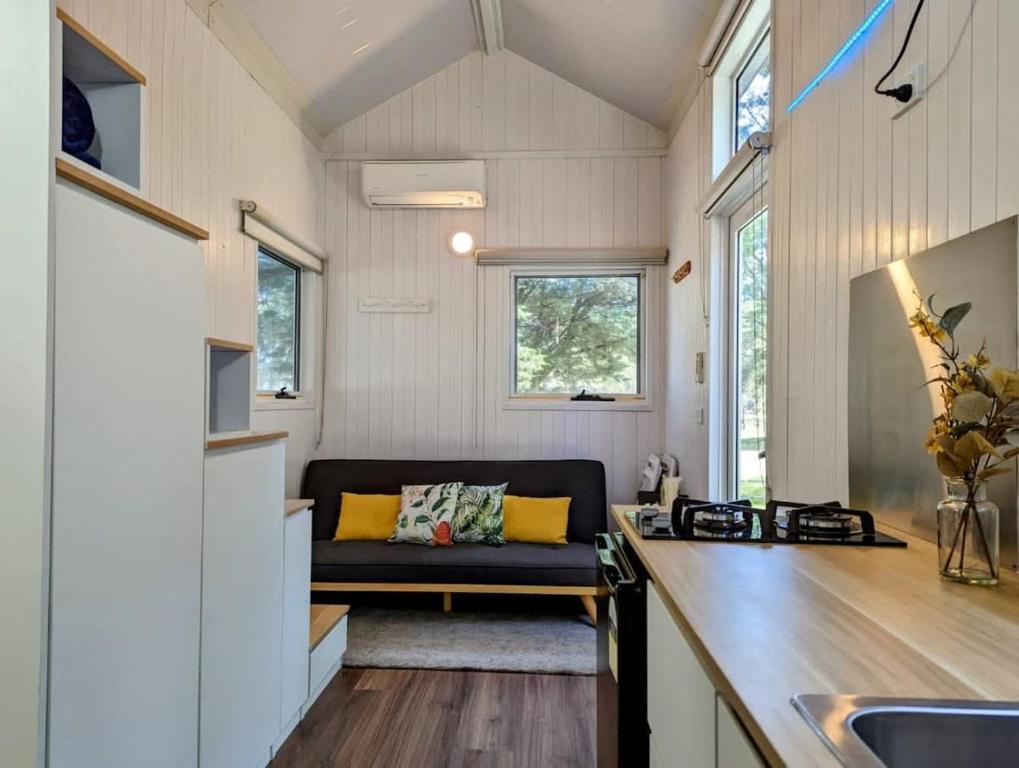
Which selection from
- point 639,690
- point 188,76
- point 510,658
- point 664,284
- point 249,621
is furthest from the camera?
point 664,284

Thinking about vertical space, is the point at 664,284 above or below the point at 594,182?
below

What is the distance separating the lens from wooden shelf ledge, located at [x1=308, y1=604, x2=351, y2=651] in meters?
2.49

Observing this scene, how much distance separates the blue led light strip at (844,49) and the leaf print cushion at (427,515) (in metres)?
2.64

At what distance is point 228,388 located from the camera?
2.01 m

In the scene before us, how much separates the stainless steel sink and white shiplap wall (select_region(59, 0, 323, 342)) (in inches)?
102

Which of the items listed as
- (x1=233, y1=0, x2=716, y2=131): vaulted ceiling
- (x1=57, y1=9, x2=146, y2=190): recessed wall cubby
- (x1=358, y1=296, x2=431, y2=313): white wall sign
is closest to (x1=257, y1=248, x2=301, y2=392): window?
(x1=358, y1=296, x2=431, y2=313): white wall sign

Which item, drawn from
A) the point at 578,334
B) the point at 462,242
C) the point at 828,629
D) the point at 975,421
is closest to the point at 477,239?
the point at 462,242

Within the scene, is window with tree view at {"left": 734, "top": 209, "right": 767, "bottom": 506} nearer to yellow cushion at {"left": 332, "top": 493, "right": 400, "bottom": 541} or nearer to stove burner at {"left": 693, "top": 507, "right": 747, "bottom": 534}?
stove burner at {"left": 693, "top": 507, "right": 747, "bottom": 534}

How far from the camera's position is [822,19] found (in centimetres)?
173

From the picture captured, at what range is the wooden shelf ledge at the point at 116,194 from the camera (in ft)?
3.68

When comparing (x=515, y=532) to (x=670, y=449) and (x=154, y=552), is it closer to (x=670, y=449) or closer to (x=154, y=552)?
(x=670, y=449)

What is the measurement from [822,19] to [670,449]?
2.58m

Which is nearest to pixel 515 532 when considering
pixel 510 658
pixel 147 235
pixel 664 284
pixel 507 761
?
pixel 510 658

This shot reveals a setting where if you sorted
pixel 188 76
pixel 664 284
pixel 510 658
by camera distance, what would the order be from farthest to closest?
pixel 664 284
pixel 510 658
pixel 188 76
